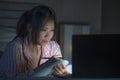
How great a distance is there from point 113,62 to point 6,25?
9.05 ft

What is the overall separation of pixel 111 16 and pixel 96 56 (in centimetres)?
291

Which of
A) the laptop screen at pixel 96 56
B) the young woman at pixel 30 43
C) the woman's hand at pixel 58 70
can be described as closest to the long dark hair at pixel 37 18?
the young woman at pixel 30 43

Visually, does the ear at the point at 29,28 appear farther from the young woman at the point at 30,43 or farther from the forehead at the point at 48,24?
the forehead at the point at 48,24

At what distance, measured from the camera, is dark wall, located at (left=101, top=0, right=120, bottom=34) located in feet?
14.0

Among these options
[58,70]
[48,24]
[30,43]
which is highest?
[48,24]

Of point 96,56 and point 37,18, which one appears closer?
point 96,56

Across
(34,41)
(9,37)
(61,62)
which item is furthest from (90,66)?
(9,37)

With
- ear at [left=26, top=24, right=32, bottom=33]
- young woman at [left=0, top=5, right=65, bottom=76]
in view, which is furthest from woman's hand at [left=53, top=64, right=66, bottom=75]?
ear at [left=26, top=24, right=32, bottom=33]

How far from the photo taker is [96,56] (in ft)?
4.77

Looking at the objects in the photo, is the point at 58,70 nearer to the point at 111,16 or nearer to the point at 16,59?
the point at 16,59

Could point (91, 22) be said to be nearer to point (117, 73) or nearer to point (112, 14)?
point (112, 14)

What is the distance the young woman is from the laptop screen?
0.59 meters

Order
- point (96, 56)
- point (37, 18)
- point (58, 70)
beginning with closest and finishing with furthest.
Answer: point (96, 56)
point (58, 70)
point (37, 18)

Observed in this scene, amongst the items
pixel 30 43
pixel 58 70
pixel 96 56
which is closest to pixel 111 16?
pixel 30 43
